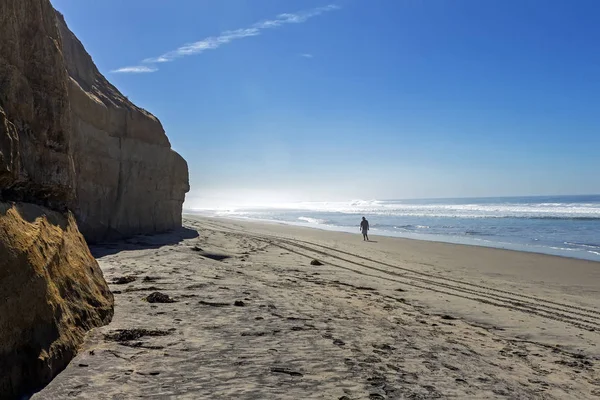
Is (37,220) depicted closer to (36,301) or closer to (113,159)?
(36,301)

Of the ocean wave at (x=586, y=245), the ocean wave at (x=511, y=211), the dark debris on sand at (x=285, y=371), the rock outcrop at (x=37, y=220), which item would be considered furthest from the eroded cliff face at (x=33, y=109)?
the ocean wave at (x=511, y=211)

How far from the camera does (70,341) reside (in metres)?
4.20

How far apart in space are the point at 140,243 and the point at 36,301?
10.1 meters

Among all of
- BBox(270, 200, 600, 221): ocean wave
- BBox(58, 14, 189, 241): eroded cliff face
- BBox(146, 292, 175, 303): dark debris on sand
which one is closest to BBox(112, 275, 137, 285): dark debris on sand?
BBox(146, 292, 175, 303): dark debris on sand

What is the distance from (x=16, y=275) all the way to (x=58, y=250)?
1145mm

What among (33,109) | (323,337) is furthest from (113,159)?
(323,337)

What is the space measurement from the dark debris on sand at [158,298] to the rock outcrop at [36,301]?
159cm

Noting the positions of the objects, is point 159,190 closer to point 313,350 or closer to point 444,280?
point 444,280

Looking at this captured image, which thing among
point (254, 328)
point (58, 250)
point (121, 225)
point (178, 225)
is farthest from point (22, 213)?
point (178, 225)

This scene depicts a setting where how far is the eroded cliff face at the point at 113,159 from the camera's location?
12.6 metres

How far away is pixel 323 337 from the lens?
215 inches

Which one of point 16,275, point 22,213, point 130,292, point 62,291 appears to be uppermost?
point 22,213

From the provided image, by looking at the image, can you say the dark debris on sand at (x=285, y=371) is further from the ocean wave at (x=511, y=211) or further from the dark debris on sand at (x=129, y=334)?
the ocean wave at (x=511, y=211)

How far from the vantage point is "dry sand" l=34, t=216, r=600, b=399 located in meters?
4.03
